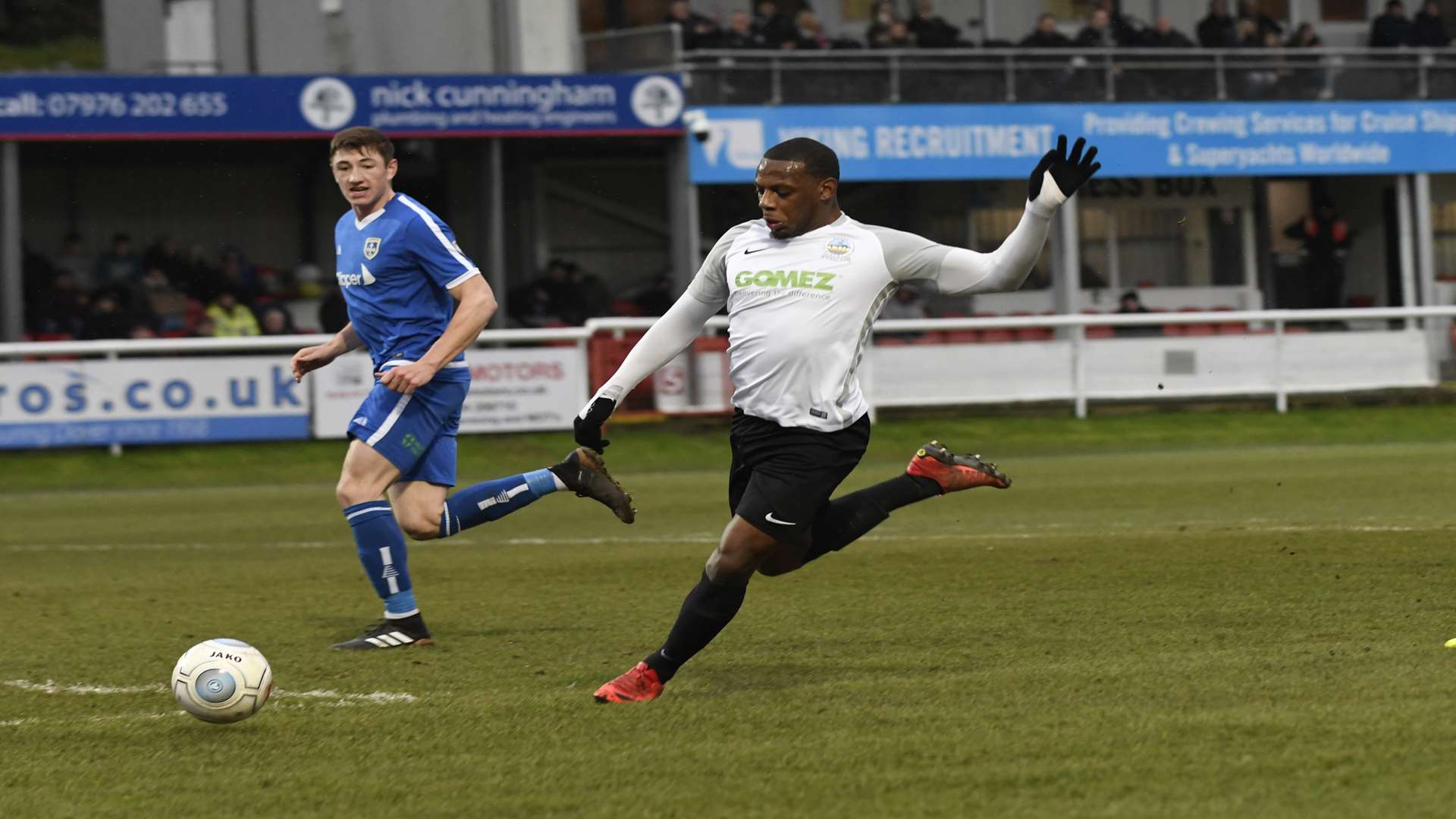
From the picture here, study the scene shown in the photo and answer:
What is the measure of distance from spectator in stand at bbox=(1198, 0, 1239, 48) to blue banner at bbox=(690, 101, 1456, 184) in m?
1.19

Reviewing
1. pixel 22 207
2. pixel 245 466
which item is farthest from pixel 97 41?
pixel 245 466

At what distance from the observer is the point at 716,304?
21.6ft

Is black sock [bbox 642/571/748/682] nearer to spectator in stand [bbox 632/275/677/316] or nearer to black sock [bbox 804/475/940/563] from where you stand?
black sock [bbox 804/475/940/563]

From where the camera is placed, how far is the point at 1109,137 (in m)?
28.6

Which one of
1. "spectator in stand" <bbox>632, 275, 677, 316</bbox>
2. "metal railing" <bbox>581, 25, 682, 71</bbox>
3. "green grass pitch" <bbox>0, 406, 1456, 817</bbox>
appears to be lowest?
"green grass pitch" <bbox>0, 406, 1456, 817</bbox>

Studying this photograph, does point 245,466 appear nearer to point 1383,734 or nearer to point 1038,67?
point 1038,67

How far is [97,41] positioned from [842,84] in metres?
37.0

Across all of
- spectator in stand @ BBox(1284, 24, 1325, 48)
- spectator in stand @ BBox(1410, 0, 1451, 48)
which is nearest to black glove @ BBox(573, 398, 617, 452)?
spectator in stand @ BBox(1284, 24, 1325, 48)

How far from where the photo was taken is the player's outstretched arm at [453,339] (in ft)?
25.0

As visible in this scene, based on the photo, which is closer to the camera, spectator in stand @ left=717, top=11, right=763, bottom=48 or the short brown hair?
the short brown hair

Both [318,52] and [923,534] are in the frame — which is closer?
[923,534]

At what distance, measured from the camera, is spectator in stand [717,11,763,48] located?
2689cm

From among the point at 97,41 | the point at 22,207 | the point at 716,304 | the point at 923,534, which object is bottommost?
the point at 923,534

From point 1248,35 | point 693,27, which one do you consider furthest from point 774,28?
point 1248,35
